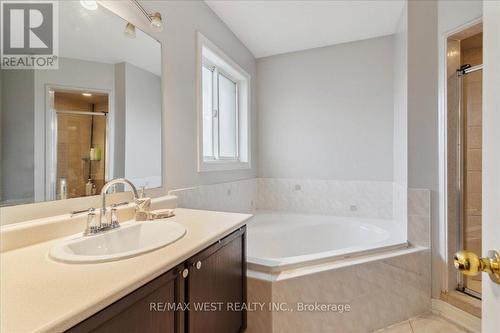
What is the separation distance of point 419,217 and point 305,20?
2087mm

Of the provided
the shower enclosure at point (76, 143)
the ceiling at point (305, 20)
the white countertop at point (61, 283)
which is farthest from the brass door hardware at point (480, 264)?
the ceiling at point (305, 20)

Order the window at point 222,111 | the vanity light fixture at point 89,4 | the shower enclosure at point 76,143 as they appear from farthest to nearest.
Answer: the window at point 222,111, the vanity light fixture at point 89,4, the shower enclosure at point 76,143

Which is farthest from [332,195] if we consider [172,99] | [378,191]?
[172,99]

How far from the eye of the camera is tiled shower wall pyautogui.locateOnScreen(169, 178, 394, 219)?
8.93 ft

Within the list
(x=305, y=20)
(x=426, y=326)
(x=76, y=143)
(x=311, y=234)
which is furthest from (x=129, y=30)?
(x=426, y=326)

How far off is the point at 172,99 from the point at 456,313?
2.65 m

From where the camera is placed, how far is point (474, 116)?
2.19m

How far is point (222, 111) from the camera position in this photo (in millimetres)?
2891

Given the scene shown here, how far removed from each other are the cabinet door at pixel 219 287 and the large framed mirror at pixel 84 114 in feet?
2.23

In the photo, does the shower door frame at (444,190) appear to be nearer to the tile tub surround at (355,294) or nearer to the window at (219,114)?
the tile tub surround at (355,294)

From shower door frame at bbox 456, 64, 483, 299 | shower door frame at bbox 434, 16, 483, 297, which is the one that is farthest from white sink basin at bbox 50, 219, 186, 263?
shower door frame at bbox 456, 64, 483, 299

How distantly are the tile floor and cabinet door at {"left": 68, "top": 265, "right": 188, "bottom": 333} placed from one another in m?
1.66

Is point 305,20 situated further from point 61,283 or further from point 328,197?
point 61,283

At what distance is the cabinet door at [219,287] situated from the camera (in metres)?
1.00
